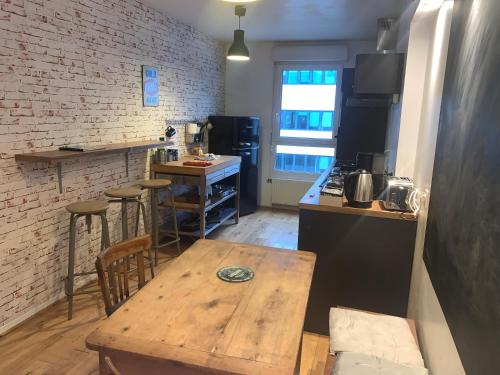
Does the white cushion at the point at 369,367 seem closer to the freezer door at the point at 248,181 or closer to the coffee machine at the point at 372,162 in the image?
the coffee machine at the point at 372,162

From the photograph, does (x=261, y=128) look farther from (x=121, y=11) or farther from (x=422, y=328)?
(x=422, y=328)

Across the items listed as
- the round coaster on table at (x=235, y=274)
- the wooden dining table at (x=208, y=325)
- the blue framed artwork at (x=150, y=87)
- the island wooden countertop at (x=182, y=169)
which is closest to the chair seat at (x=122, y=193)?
the island wooden countertop at (x=182, y=169)

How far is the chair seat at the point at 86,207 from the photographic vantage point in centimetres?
272

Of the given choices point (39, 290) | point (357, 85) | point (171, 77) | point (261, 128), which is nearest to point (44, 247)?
point (39, 290)

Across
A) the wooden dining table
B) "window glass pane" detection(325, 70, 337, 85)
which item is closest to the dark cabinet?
the wooden dining table

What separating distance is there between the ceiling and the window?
24.0 inches

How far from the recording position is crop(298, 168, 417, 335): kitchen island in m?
2.42

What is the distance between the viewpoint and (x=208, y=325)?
4.46 feet

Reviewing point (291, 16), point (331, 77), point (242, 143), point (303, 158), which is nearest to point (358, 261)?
point (291, 16)

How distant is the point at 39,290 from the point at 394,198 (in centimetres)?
267

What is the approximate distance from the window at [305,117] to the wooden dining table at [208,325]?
4.19m

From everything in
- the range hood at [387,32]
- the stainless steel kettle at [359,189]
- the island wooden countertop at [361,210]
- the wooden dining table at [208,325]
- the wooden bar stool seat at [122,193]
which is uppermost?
the range hood at [387,32]

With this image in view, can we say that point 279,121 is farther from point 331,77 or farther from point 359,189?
point 359,189

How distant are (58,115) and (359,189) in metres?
2.29
